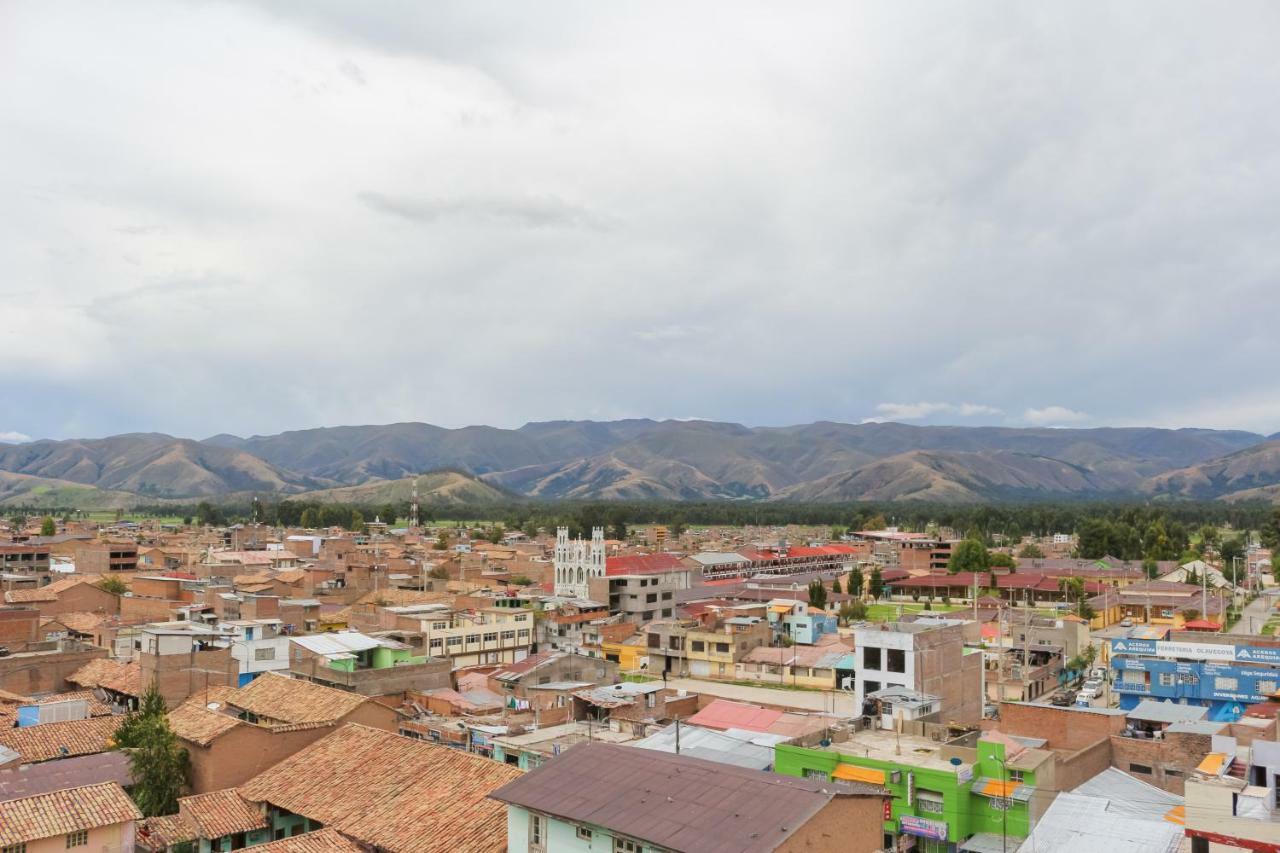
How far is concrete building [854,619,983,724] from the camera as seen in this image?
35.2 meters

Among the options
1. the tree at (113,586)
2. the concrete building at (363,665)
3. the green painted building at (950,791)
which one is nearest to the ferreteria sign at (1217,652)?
the green painted building at (950,791)

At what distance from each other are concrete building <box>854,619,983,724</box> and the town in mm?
117

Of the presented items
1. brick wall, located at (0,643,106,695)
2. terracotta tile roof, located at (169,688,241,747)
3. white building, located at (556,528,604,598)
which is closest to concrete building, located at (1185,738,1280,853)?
terracotta tile roof, located at (169,688,241,747)

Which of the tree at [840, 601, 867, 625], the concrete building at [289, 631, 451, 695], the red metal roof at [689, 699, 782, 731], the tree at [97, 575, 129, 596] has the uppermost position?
the tree at [97, 575, 129, 596]

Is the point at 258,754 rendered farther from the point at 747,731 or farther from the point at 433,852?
the point at 747,731

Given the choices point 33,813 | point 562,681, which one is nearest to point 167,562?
point 562,681

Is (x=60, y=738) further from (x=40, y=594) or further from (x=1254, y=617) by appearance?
(x=1254, y=617)

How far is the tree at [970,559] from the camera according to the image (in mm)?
90625

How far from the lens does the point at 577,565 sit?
223 feet

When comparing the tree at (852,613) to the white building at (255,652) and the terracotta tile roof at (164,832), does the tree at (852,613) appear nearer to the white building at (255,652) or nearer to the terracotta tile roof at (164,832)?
the white building at (255,652)

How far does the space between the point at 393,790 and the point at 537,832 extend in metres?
5.58

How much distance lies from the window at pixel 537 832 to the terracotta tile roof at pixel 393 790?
143cm

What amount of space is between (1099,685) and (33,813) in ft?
136

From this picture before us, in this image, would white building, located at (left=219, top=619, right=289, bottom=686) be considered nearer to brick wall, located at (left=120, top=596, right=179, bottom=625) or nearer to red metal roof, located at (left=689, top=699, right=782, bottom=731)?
brick wall, located at (left=120, top=596, right=179, bottom=625)
